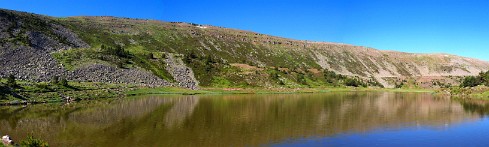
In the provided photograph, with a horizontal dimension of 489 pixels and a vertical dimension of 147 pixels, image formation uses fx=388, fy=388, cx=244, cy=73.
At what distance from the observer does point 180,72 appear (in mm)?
115625

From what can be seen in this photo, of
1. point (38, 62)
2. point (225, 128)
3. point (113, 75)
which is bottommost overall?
point (225, 128)

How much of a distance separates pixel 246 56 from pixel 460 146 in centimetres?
15844

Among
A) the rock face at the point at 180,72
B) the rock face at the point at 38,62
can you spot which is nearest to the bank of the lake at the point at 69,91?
the rock face at the point at 38,62

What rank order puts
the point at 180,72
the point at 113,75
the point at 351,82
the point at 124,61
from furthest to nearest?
1. the point at 351,82
2. the point at 180,72
3. the point at 124,61
4. the point at 113,75

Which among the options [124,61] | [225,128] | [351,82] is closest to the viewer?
[225,128]

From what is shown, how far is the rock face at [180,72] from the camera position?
4163 inches

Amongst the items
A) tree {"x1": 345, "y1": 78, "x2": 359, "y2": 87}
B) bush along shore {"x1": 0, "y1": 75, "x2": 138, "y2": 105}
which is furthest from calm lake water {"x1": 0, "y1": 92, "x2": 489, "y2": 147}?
tree {"x1": 345, "y1": 78, "x2": 359, "y2": 87}

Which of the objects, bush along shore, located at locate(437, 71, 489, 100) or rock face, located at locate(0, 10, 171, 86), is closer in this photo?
rock face, located at locate(0, 10, 171, 86)

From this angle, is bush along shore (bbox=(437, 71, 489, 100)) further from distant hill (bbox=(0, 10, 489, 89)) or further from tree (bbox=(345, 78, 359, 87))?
distant hill (bbox=(0, 10, 489, 89))

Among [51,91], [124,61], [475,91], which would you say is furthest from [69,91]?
[475,91]

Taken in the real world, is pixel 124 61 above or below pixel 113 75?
above

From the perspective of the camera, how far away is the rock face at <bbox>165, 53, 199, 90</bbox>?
105750 millimetres

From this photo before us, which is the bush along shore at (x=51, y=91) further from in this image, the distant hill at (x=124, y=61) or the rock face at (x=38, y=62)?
the distant hill at (x=124, y=61)

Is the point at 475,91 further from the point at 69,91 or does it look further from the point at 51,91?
the point at 51,91
